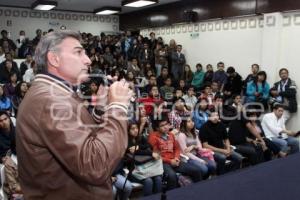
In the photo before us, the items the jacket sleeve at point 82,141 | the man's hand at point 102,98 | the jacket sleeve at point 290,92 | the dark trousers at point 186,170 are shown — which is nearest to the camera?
the jacket sleeve at point 82,141

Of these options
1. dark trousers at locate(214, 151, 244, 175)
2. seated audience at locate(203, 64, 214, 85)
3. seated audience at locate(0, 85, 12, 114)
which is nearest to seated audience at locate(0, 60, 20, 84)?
seated audience at locate(0, 85, 12, 114)

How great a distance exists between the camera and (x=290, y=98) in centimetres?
647

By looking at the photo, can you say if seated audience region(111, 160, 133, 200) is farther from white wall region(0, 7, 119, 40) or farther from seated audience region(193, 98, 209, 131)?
white wall region(0, 7, 119, 40)

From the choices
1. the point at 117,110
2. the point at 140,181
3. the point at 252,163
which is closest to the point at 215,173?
the point at 252,163

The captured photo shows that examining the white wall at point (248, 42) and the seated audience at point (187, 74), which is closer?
the white wall at point (248, 42)

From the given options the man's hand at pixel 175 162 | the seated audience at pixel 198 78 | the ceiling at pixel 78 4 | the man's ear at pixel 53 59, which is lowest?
the man's hand at pixel 175 162

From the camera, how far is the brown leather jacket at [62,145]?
816 millimetres

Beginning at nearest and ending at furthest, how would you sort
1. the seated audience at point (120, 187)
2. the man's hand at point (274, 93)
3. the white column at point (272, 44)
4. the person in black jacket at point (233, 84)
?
the seated audience at point (120, 187) < the man's hand at point (274, 93) < the white column at point (272, 44) < the person in black jacket at point (233, 84)

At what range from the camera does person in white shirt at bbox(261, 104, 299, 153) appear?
17.6 feet

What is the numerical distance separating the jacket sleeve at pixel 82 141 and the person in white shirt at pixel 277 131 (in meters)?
4.97

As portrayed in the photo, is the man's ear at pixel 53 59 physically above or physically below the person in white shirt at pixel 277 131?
above

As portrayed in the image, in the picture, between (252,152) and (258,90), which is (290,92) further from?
(252,152)

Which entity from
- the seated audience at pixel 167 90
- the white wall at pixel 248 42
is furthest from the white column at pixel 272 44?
the seated audience at pixel 167 90

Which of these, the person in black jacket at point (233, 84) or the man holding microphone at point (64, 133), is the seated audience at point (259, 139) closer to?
the person in black jacket at point (233, 84)
